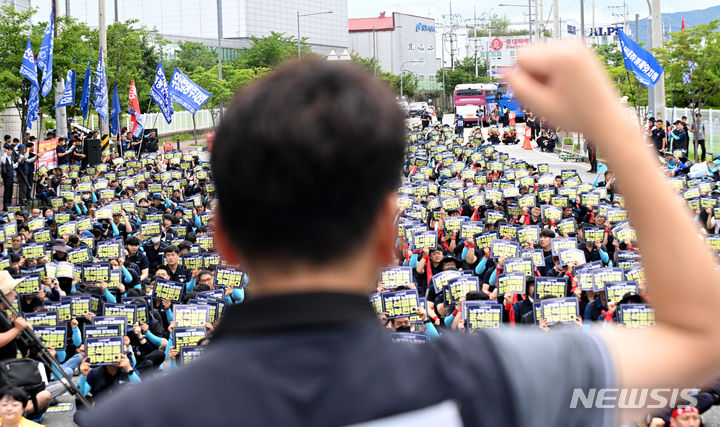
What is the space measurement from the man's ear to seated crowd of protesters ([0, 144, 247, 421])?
2.64 metres

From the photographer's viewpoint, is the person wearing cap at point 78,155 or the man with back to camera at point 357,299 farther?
the person wearing cap at point 78,155

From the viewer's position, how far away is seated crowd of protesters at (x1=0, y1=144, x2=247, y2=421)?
9562 millimetres

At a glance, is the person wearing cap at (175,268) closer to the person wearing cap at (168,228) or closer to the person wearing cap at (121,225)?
the person wearing cap at (168,228)

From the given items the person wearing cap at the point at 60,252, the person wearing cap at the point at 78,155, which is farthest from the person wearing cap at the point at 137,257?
the person wearing cap at the point at 78,155

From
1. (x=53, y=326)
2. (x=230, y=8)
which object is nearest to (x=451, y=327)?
(x=53, y=326)

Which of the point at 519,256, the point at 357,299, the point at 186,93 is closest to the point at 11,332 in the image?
the point at 357,299

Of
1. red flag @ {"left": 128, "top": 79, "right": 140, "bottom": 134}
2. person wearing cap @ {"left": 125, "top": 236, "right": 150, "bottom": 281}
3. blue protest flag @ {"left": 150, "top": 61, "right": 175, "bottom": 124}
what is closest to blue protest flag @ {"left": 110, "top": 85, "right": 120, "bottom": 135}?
red flag @ {"left": 128, "top": 79, "right": 140, "bottom": 134}

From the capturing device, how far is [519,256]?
1298 cm

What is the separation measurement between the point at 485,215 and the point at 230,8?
75.5 m

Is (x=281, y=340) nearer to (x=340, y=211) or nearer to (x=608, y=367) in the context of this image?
(x=340, y=211)

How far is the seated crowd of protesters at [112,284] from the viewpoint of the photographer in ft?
31.4

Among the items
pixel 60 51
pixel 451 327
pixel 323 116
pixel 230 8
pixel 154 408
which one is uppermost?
pixel 230 8

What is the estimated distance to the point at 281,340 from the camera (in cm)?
119
